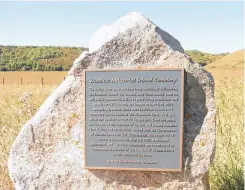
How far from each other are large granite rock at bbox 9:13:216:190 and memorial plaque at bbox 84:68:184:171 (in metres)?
0.11

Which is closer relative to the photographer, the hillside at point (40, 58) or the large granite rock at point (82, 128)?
the large granite rock at point (82, 128)

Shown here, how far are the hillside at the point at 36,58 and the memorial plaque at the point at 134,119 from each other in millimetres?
67554

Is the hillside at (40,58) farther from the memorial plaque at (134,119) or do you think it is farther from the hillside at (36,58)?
the memorial plaque at (134,119)

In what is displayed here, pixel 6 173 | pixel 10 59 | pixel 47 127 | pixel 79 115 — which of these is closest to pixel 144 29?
pixel 79 115

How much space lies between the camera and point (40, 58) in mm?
82812

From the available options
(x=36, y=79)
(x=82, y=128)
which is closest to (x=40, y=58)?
(x=36, y=79)

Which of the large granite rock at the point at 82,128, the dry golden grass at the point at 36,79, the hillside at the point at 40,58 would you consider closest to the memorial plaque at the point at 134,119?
the large granite rock at the point at 82,128

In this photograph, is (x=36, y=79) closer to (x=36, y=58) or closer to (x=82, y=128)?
(x=82, y=128)

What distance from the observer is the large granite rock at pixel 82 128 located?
4652mm

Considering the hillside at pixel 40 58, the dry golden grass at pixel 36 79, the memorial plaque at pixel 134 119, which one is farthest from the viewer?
the hillside at pixel 40 58

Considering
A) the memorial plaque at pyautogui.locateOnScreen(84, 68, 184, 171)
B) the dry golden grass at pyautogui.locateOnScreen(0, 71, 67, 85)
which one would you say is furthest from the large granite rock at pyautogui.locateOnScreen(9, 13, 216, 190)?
the dry golden grass at pyautogui.locateOnScreen(0, 71, 67, 85)

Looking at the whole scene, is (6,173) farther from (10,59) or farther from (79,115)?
(10,59)

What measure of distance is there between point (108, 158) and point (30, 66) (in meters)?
70.4

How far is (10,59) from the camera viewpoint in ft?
258
